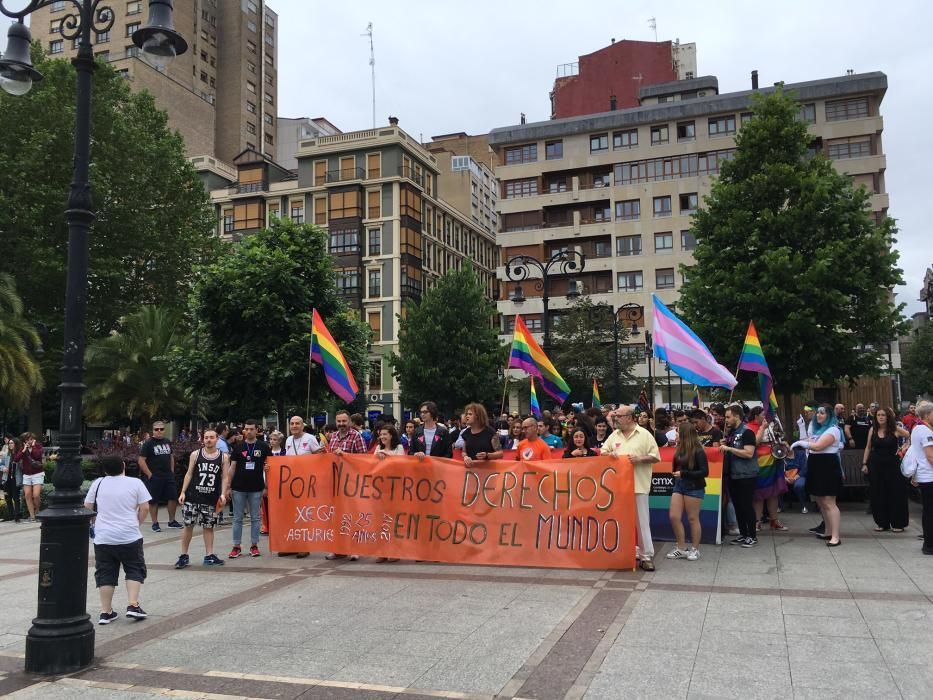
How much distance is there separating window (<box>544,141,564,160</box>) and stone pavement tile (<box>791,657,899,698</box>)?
5683cm

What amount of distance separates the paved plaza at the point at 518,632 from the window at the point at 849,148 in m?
49.9

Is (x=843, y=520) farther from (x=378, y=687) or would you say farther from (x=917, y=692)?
(x=378, y=687)

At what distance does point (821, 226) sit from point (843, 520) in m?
7.84

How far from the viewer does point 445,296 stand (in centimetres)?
3903

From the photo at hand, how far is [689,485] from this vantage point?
9.16 metres

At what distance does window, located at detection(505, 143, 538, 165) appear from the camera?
198 ft

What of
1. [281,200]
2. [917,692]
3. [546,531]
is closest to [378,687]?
[917,692]

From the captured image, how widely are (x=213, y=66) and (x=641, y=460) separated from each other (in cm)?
8139

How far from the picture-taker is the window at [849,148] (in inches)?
2050

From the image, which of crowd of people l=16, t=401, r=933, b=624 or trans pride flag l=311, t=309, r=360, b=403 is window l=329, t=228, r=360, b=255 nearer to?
trans pride flag l=311, t=309, r=360, b=403

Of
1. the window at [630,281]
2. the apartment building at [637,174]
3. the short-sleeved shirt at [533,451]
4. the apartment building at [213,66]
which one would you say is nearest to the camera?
the short-sleeved shirt at [533,451]

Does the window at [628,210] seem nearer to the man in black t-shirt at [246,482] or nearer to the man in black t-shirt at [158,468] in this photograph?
the man in black t-shirt at [158,468]

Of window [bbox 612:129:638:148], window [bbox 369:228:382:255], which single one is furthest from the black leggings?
window [bbox 612:129:638:148]

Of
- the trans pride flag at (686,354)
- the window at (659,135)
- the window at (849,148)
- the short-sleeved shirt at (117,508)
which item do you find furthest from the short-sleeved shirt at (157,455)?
the window at (849,148)
